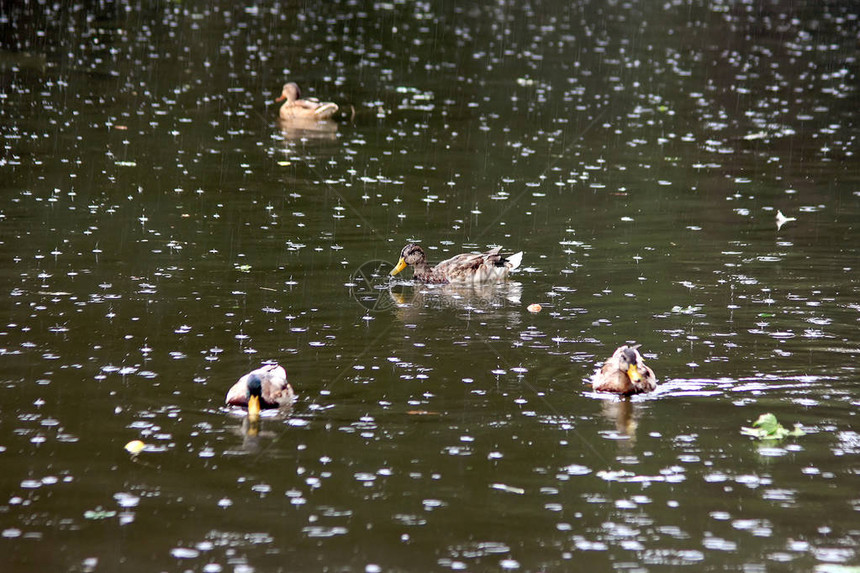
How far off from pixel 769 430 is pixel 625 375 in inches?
55.1

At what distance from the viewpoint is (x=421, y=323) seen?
13.5 metres

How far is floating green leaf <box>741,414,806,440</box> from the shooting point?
10062 millimetres

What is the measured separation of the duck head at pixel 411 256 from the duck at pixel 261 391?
482cm

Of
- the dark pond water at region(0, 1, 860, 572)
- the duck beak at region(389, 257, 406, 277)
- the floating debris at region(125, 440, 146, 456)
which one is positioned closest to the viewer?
the dark pond water at region(0, 1, 860, 572)

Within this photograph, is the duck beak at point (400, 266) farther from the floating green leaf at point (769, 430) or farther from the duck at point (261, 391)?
the floating green leaf at point (769, 430)

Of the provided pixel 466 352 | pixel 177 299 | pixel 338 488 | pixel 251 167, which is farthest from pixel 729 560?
pixel 251 167

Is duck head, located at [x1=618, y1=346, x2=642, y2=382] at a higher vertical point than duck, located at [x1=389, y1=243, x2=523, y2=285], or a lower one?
lower

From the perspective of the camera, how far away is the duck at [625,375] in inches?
424

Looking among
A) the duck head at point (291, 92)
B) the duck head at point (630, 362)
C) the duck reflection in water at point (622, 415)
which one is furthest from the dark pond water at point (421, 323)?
the duck head at point (291, 92)

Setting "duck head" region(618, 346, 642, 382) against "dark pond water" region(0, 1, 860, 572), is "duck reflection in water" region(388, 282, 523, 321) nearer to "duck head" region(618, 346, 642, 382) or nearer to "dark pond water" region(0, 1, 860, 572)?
"dark pond water" region(0, 1, 860, 572)

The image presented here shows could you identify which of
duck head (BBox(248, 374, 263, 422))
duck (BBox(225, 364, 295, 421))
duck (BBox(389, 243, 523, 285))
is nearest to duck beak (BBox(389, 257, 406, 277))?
duck (BBox(389, 243, 523, 285))

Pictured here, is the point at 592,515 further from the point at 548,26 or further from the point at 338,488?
the point at 548,26

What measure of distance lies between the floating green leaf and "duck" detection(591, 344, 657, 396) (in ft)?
3.56

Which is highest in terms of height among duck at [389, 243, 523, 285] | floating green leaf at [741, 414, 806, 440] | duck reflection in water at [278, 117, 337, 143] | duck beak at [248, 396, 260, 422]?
duck reflection in water at [278, 117, 337, 143]
